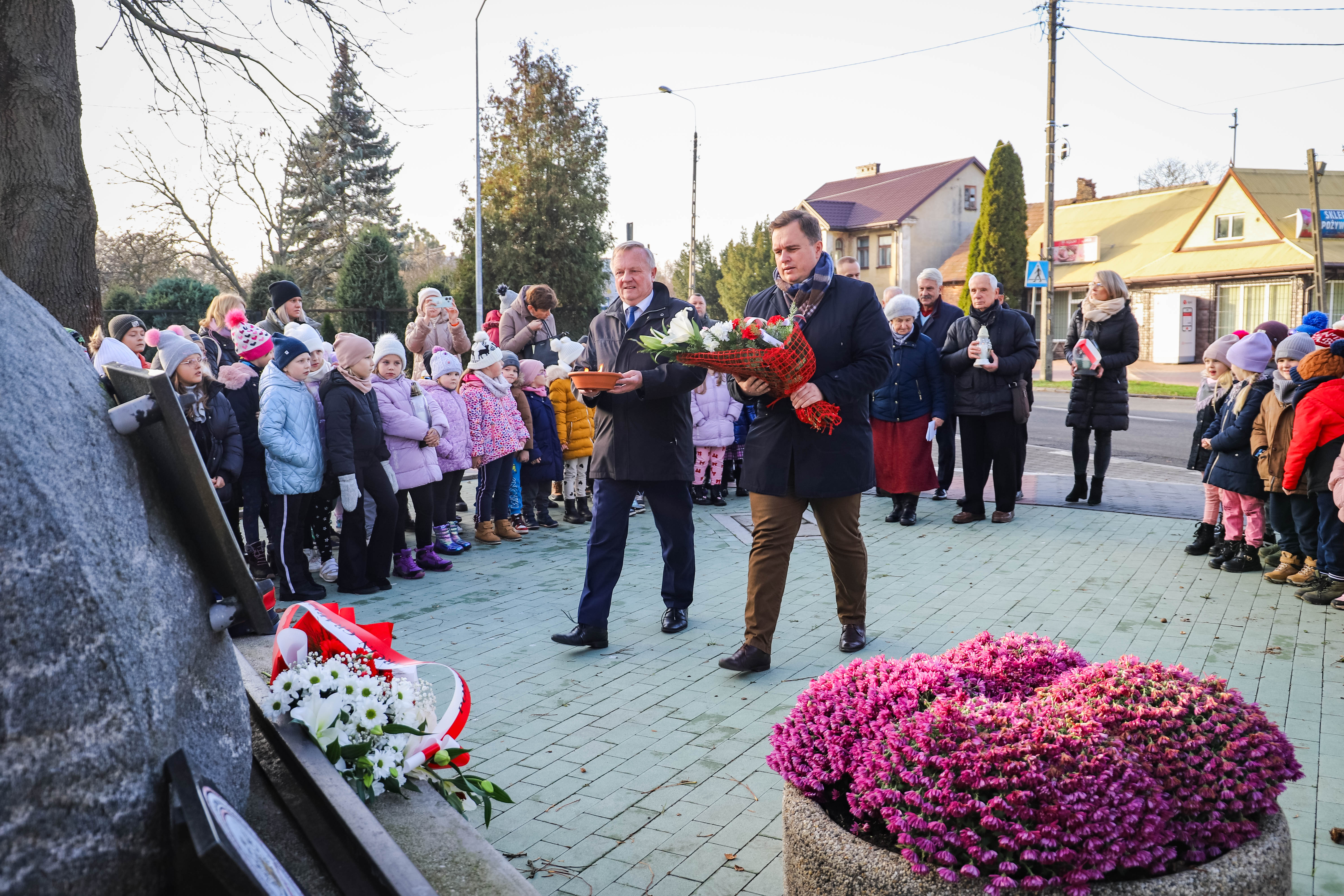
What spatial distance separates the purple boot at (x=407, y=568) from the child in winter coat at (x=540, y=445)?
6.64ft

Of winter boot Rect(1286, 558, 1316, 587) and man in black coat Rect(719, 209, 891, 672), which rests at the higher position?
man in black coat Rect(719, 209, 891, 672)

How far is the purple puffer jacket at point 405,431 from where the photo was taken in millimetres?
7555

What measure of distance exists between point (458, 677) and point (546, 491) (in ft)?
20.7

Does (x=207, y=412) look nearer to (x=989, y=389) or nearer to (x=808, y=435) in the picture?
(x=808, y=435)

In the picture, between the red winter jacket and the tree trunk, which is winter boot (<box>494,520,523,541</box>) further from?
the red winter jacket

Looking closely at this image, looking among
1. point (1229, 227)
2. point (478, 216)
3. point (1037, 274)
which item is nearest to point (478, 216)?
point (478, 216)

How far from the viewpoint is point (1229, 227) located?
129ft

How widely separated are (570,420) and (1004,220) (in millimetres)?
35072

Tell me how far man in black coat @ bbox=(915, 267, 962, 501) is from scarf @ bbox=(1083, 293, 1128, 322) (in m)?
1.27

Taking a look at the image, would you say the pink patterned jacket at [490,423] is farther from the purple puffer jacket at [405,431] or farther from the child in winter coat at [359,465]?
the child in winter coat at [359,465]

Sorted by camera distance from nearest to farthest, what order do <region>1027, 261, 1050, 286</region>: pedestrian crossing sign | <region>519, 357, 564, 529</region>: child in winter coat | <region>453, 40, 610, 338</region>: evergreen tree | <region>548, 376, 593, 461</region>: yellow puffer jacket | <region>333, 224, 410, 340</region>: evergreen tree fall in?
1. <region>519, 357, 564, 529</region>: child in winter coat
2. <region>548, 376, 593, 461</region>: yellow puffer jacket
3. <region>333, 224, 410, 340</region>: evergreen tree
4. <region>1027, 261, 1050, 286</region>: pedestrian crossing sign
5. <region>453, 40, 610, 338</region>: evergreen tree

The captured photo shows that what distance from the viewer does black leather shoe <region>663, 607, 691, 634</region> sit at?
19.5 feet

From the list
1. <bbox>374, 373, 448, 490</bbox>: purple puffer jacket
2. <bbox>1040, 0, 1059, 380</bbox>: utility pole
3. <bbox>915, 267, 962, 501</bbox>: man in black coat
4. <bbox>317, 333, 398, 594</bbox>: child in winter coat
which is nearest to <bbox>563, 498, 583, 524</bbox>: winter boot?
<bbox>374, 373, 448, 490</bbox>: purple puffer jacket

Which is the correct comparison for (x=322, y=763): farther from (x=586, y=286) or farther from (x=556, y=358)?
(x=586, y=286)
